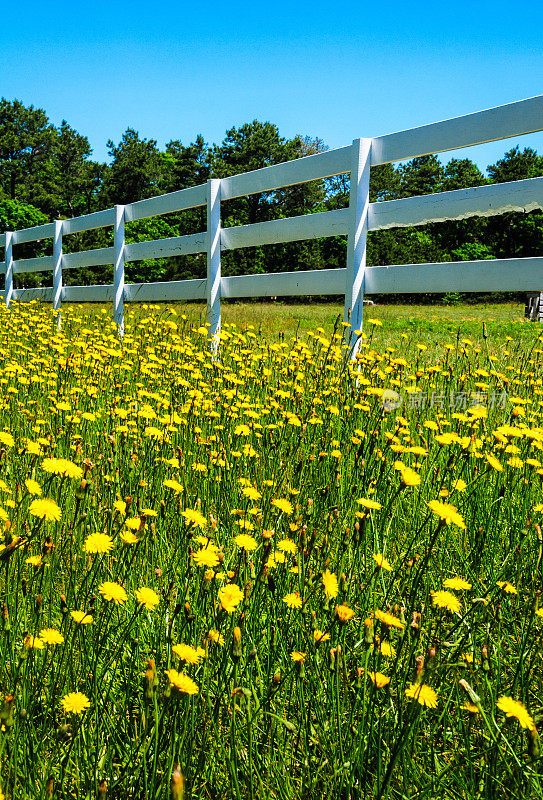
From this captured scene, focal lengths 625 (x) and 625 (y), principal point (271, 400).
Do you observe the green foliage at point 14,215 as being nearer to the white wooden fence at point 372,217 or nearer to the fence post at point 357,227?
the white wooden fence at point 372,217

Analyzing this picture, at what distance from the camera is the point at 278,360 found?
4676mm

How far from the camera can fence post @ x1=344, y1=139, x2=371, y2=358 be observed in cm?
509

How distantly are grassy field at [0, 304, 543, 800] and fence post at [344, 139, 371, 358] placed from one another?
196 cm

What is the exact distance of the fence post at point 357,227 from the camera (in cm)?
509

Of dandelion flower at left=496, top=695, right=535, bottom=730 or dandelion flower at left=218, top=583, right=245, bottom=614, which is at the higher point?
dandelion flower at left=218, top=583, right=245, bottom=614

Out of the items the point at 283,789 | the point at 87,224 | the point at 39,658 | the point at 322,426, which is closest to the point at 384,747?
the point at 283,789

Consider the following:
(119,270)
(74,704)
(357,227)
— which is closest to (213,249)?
(357,227)

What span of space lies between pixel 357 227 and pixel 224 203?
135ft

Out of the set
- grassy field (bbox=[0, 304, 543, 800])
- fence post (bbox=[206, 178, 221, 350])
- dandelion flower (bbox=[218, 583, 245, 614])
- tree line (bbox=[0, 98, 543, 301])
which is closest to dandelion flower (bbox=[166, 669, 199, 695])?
grassy field (bbox=[0, 304, 543, 800])

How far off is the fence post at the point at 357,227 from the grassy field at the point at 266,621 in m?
1.96

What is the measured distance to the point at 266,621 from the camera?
5.09ft

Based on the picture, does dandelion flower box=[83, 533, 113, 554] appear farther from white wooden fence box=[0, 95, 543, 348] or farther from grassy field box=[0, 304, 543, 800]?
white wooden fence box=[0, 95, 543, 348]

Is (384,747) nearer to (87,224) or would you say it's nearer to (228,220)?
(87,224)

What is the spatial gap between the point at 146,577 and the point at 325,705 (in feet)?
2.35
